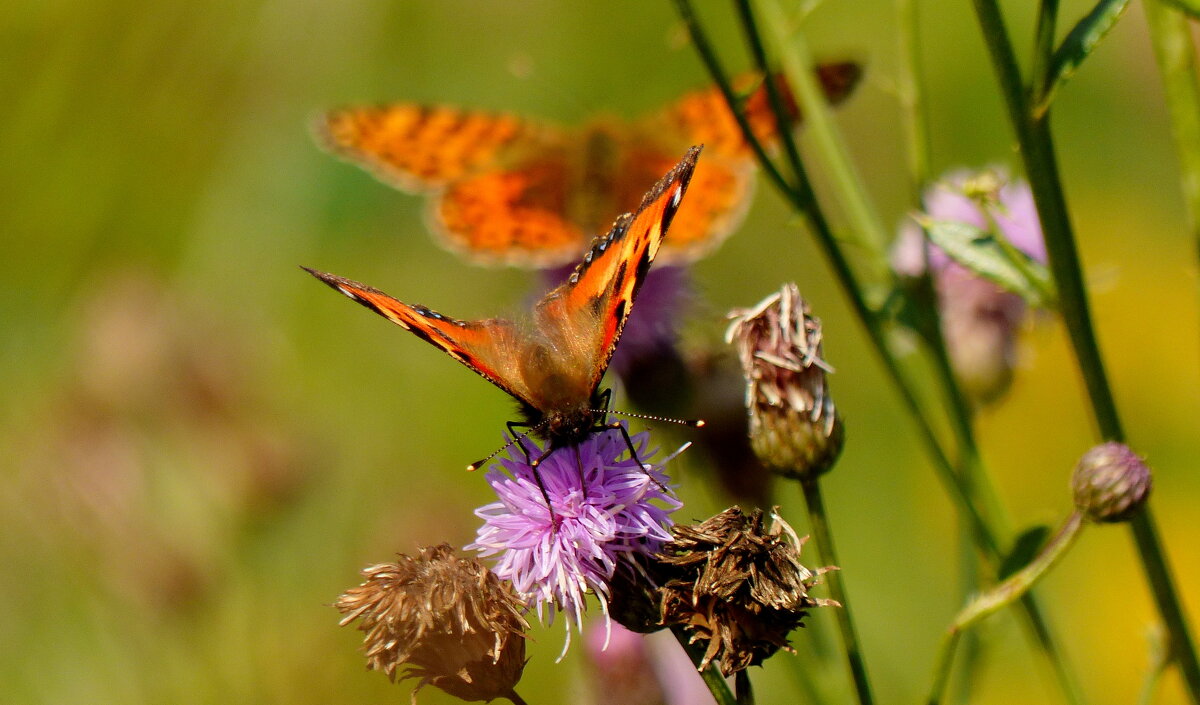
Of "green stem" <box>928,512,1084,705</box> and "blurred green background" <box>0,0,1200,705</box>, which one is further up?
"blurred green background" <box>0,0,1200,705</box>

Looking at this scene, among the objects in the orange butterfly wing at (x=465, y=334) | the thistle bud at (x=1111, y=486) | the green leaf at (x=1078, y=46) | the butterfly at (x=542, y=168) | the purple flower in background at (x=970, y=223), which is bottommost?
the thistle bud at (x=1111, y=486)

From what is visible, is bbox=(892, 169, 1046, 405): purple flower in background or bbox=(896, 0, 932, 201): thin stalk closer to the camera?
bbox=(896, 0, 932, 201): thin stalk

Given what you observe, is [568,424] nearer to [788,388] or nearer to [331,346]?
[788,388]

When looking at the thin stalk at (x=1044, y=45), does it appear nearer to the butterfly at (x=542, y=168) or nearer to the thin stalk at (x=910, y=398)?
the thin stalk at (x=910, y=398)

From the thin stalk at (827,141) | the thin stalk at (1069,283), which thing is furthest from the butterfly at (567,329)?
the thin stalk at (1069,283)

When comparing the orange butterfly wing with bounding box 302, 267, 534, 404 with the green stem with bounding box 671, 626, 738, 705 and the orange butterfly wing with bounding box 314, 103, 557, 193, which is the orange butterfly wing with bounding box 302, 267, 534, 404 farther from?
the orange butterfly wing with bounding box 314, 103, 557, 193

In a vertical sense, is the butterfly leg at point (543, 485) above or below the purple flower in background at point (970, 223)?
below

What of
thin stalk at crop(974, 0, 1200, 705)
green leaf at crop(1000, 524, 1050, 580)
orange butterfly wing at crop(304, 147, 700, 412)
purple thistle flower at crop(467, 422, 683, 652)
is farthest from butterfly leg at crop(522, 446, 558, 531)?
thin stalk at crop(974, 0, 1200, 705)
